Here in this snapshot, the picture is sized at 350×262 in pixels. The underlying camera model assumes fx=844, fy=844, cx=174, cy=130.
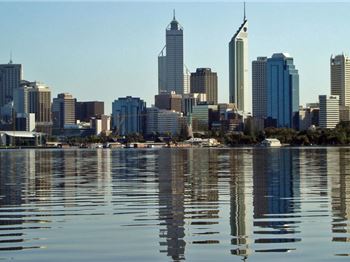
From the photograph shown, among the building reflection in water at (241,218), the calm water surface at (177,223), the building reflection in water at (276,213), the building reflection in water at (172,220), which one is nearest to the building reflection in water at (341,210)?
the calm water surface at (177,223)

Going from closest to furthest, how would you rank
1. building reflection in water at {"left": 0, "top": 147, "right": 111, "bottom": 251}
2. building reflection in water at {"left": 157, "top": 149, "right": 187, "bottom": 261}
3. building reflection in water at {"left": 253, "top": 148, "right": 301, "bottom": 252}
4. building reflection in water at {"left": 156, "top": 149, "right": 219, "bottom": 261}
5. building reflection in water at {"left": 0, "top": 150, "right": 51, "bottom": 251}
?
building reflection in water at {"left": 157, "top": 149, "right": 187, "bottom": 261} < building reflection in water at {"left": 156, "top": 149, "right": 219, "bottom": 261} < building reflection in water at {"left": 253, "top": 148, "right": 301, "bottom": 252} < building reflection in water at {"left": 0, "top": 150, "right": 51, "bottom": 251} < building reflection in water at {"left": 0, "top": 147, "right": 111, "bottom": 251}

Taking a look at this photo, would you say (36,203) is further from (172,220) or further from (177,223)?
(177,223)

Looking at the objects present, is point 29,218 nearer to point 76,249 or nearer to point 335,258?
point 76,249

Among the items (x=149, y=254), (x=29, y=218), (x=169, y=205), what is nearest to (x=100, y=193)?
(x=169, y=205)

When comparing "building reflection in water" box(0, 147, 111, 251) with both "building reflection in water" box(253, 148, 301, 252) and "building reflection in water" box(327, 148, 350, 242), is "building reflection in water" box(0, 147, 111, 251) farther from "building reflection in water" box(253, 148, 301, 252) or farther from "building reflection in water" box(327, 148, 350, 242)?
"building reflection in water" box(327, 148, 350, 242)

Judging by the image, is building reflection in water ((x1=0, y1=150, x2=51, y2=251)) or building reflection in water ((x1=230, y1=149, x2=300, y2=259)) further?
building reflection in water ((x1=0, y1=150, x2=51, y2=251))

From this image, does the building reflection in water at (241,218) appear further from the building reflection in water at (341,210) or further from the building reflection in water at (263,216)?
the building reflection in water at (341,210)

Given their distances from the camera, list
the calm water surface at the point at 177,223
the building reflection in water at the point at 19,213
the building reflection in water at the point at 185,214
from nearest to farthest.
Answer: the calm water surface at the point at 177,223 → the building reflection in water at the point at 185,214 → the building reflection in water at the point at 19,213

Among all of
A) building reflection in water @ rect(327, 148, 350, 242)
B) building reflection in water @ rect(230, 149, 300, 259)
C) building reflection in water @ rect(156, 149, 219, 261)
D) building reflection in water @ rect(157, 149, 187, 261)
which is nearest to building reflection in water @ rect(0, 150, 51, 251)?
building reflection in water @ rect(157, 149, 187, 261)

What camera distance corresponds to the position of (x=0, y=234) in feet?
63.2

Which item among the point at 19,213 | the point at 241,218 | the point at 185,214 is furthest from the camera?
the point at 19,213

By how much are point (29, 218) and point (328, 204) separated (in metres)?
9.15

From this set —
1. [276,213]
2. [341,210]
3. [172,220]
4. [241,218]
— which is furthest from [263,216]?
[341,210]

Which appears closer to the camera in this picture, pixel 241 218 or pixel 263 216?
pixel 241 218
